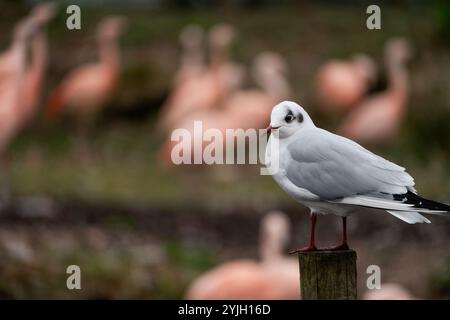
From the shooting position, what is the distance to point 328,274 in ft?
12.6

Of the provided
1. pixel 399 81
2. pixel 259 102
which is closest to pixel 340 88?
pixel 259 102

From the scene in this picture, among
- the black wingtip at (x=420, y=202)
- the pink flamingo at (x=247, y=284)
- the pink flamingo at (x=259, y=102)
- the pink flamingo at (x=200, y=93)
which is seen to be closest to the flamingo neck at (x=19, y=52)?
the pink flamingo at (x=259, y=102)

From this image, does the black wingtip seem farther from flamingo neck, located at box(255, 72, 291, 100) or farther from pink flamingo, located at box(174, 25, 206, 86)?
pink flamingo, located at box(174, 25, 206, 86)

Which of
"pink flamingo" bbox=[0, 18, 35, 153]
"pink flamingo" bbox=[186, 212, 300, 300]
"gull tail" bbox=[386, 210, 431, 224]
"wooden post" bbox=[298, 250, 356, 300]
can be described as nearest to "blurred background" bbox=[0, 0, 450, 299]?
"pink flamingo" bbox=[0, 18, 35, 153]

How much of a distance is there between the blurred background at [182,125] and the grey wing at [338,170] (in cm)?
324

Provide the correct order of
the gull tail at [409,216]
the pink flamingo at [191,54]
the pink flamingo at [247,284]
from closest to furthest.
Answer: the gull tail at [409,216], the pink flamingo at [247,284], the pink flamingo at [191,54]

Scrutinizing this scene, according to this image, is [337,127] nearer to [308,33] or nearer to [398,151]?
[398,151]

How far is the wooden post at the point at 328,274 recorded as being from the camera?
152 inches

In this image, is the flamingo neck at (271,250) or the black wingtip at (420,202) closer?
the black wingtip at (420,202)

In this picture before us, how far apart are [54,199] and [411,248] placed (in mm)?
3668

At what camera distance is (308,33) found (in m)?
17.1

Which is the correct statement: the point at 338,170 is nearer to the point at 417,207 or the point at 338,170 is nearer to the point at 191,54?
the point at 417,207

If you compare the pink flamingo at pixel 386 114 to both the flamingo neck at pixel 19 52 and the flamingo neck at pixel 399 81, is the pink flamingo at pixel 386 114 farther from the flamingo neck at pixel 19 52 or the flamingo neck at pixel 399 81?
the flamingo neck at pixel 19 52

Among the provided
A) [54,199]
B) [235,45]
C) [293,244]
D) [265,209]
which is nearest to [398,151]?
[265,209]
